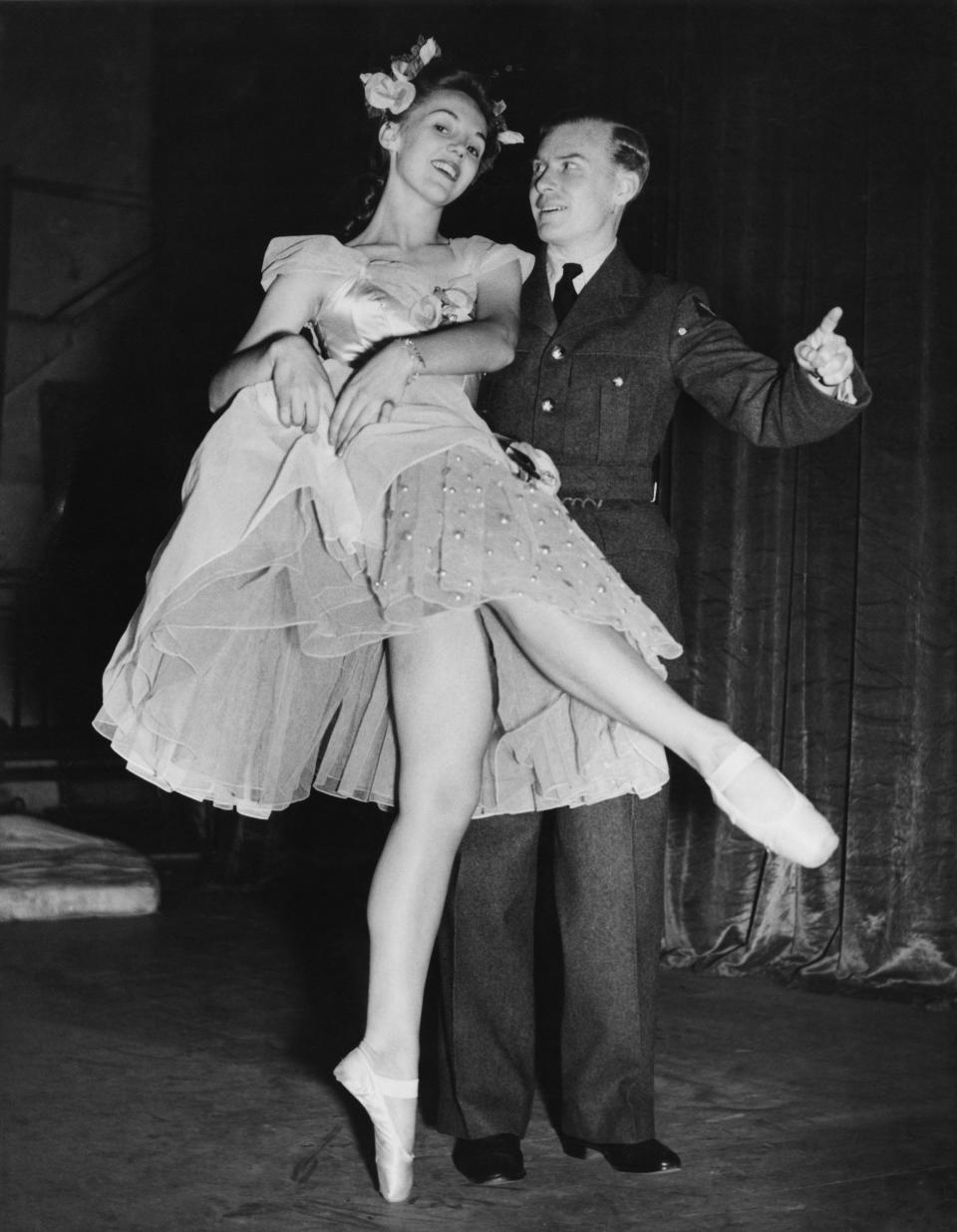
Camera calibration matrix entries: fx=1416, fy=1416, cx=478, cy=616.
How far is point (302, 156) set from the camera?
5.42 metres

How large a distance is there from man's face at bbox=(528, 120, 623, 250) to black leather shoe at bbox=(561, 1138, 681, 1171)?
142 centimetres

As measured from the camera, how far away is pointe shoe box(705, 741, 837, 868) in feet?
5.88

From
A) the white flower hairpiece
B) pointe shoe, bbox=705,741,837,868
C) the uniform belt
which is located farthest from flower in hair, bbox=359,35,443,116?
pointe shoe, bbox=705,741,837,868

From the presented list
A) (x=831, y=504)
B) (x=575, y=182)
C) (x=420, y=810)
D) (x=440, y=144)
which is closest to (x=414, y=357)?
(x=440, y=144)

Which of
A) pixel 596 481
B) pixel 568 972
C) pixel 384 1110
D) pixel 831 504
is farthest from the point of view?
pixel 831 504

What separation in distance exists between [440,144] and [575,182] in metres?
0.25

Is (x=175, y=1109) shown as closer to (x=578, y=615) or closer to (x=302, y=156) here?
(x=578, y=615)

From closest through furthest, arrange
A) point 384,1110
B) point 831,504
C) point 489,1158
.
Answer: point 384,1110, point 489,1158, point 831,504

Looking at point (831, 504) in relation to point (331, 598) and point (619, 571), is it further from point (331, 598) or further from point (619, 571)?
point (331, 598)

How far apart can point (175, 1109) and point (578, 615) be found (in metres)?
1.15

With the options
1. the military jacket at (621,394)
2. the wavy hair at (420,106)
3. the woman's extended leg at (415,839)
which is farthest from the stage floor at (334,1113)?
the wavy hair at (420,106)

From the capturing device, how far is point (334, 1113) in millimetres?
2330

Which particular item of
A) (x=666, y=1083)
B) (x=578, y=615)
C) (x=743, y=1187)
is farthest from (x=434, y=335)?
(x=666, y=1083)

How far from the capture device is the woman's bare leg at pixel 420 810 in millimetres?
1929
